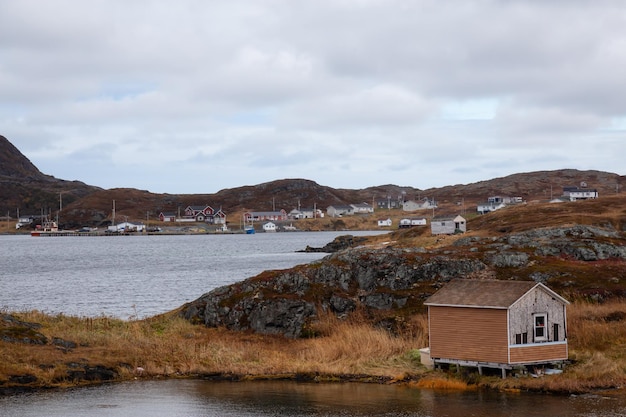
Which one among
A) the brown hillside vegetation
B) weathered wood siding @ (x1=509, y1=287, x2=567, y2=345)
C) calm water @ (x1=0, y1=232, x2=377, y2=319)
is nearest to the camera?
weathered wood siding @ (x1=509, y1=287, x2=567, y2=345)

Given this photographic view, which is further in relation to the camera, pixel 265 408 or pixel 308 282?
pixel 308 282

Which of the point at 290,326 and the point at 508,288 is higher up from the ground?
the point at 508,288

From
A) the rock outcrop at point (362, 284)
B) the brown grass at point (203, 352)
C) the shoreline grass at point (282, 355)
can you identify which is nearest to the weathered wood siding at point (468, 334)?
the shoreline grass at point (282, 355)

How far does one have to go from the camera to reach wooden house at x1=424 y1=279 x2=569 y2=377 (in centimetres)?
4100

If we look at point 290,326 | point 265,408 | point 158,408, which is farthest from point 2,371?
point 290,326

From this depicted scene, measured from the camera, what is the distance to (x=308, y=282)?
60875mm

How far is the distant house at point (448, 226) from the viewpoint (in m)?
126

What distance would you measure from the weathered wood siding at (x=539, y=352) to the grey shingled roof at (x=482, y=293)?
96.1 inches

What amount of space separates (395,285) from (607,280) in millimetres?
16015

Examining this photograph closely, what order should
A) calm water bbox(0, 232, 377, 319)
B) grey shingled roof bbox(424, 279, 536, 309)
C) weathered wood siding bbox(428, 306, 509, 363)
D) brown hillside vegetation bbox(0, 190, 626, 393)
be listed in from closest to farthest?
weathered wood siding bbox(428, 306, 509, 363) < grey shingled roof bbox(424, 279, 536, 309) < brown hillside vegetation bbox(0, 190, 626, 393) < calm water bbox(0, 232, 377, 319)

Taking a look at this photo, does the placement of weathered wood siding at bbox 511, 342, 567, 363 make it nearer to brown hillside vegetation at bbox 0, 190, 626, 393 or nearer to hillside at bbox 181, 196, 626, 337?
brown hillside vegetation at bbox 0, 190, 626, 393

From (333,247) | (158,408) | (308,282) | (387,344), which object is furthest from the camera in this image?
(333,247)

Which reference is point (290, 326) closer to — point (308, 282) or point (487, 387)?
point (308, 282)

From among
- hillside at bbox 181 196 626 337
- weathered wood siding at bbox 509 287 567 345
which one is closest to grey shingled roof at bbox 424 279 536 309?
weathered wood siding at bbox 509 287 567 345
